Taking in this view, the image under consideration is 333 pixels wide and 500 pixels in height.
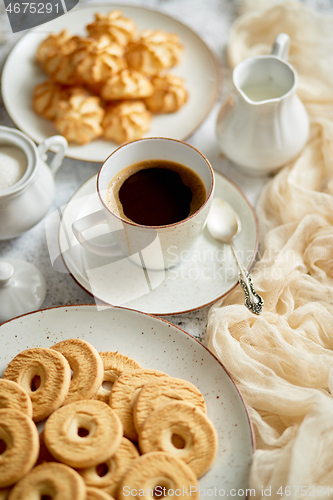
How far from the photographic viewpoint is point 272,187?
112 centimetres

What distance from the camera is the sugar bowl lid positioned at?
0.92 meters

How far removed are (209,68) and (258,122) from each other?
0.34 meters

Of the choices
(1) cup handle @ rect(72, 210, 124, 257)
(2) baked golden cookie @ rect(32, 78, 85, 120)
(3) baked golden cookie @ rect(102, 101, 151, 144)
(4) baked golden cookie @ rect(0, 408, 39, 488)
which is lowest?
(4) baked golden cookie @ rect(0, 408, 39, 488)

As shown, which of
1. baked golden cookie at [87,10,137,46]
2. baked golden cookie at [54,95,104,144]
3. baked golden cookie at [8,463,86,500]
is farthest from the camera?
baked golden cookie at [87,10,137,46]

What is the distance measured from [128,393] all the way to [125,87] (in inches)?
30.1

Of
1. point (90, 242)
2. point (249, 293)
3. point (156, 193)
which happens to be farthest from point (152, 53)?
point (249, 293)

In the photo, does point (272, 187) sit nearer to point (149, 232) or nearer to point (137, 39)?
point (149, 232)

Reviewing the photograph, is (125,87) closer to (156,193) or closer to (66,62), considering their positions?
(66,62)

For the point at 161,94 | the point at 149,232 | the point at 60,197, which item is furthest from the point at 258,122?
the point at 60,197

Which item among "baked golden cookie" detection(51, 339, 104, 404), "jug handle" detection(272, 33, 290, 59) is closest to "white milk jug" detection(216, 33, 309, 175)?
"jug handle" detection(272, 33, 290, 59)

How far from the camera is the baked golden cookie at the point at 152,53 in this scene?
3.99ft

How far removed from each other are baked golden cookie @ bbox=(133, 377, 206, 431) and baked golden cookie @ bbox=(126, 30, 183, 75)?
849 millimetres

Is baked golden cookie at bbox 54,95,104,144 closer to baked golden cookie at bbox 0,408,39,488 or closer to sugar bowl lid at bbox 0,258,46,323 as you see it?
sugar bowl lid at bbox 0,258,46,323

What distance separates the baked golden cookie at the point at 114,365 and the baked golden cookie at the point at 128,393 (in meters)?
0.03
